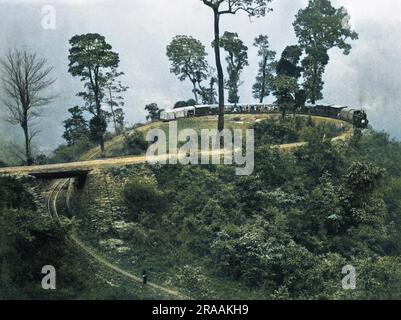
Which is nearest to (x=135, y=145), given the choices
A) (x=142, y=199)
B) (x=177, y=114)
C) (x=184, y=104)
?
(x=177, y=114)

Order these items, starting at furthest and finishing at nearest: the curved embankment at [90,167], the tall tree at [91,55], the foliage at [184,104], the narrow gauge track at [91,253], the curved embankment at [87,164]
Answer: the foliage at [184,104], the tall tree at [91,55], the curved embankment at [87,164], the curved embankment at [90,167], the narrow gauge track at [91,253]

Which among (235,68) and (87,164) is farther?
(235,68)

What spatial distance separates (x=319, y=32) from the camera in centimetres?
3716

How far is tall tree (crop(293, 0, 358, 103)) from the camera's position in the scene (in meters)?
36.8

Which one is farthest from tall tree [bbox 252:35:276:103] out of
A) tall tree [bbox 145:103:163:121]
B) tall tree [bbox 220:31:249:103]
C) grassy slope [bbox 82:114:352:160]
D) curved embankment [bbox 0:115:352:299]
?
curved embankment [bbox 0:115:352:299]

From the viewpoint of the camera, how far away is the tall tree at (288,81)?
34.8 metres

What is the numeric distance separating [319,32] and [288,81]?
4.31 meters

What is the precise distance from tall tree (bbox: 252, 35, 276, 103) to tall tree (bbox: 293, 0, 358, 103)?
297 cm

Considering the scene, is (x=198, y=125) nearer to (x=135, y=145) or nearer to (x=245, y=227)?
(x=135, y=145)

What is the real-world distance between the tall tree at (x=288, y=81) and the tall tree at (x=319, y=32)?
745 millimetres

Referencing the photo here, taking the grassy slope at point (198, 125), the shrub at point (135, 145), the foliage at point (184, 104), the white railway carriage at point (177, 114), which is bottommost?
the shrub at point (135, 145)

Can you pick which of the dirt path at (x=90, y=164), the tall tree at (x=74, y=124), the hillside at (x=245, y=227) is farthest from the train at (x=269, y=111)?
the dirt path at (x=90, y=164)

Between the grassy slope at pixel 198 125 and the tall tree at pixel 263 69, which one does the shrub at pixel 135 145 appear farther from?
the tall tree at pixel 263 69
